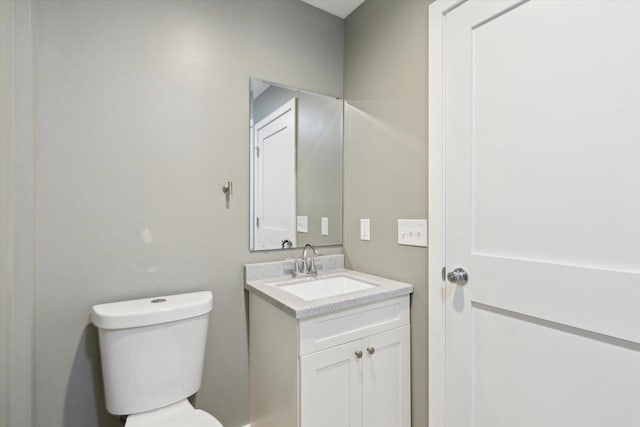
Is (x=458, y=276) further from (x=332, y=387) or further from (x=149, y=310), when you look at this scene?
(x=149, y=310)

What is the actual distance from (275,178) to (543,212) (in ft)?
4.08

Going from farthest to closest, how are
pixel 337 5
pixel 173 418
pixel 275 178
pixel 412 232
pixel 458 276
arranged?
pixel 337 5 → pixel 275 178 → pixel 412 232 → pixel 458 276 → pixel 173 418

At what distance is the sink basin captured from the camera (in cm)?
165

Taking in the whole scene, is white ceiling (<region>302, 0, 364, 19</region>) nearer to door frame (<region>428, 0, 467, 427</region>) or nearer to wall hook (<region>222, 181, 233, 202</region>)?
door frame (<region>428, 0, 467, 427</region>)

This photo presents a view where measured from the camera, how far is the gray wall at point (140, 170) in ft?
4.03

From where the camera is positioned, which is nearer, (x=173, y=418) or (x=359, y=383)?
(x=173, y=418)

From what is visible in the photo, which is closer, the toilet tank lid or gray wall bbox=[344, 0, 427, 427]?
the toilet tank lid

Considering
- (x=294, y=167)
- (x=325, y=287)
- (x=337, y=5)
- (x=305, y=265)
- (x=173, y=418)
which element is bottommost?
(x=173, y=418)

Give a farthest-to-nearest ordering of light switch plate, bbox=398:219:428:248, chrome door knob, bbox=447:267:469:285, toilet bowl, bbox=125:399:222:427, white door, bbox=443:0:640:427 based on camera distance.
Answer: light switch plate, bbox=398:219:428:248, chrome door knob, bbox=447:267:469:285, toilet bowl, bbox=125:399:222:427, white door, bbox=443:0:640:427

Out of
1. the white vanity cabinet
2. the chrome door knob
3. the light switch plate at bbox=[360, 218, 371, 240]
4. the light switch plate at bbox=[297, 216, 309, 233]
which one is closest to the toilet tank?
the white vanity cabinet

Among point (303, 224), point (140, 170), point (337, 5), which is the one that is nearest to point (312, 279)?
point (303, 224)

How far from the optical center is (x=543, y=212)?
108 cm

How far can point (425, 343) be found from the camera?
4.84ft

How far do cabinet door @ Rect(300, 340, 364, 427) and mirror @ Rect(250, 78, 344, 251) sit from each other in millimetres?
684
